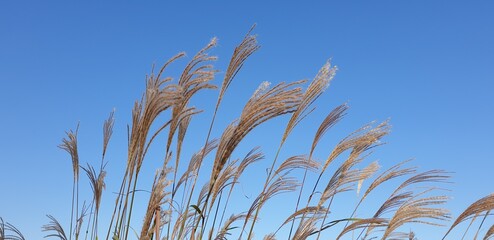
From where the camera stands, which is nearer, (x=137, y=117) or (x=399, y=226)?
(x=137, y=117)

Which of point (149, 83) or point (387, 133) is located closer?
point (149, 83)

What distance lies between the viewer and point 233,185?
3361 mm

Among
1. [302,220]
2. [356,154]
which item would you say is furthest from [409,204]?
[302,220]

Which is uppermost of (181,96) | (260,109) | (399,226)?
(181,96)

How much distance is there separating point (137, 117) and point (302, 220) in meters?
1.12

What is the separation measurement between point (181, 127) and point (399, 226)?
4.67ft

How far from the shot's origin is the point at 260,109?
2664 mm

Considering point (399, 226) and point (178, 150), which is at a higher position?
point (178, 150)

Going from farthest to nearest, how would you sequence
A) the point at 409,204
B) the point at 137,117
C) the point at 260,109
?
the point at 409,204
the point at 137,117
the point at 260,109

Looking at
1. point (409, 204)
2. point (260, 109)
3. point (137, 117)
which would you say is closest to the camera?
point (260, 109)

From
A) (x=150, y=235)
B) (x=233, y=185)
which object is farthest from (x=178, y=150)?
(x=150, y=235)

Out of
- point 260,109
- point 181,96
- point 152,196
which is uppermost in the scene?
point 181,96

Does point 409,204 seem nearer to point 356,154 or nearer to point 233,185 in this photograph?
point 356,154

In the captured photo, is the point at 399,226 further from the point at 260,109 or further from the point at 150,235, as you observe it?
the point at 150,235
